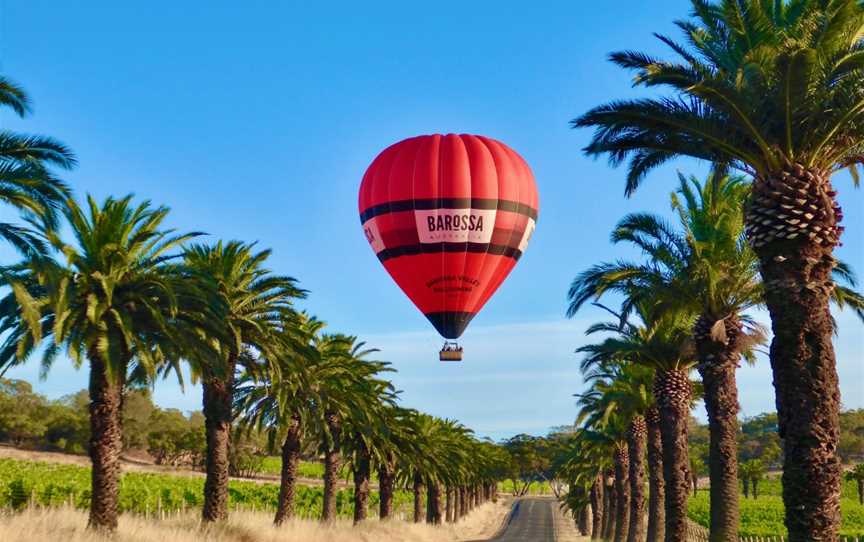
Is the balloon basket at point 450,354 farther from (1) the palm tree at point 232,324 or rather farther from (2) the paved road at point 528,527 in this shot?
(2) the paved road at point 528,527

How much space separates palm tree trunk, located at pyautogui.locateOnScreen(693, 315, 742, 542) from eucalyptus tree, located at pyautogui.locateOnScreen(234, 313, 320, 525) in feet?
42.9

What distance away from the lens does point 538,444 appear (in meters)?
175

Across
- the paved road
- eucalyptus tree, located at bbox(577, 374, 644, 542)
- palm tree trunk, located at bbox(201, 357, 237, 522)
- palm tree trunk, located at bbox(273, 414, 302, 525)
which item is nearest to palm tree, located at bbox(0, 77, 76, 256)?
palm tree trunk, located at bbox(201, 357, 237, 522)

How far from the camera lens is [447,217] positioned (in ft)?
90.8

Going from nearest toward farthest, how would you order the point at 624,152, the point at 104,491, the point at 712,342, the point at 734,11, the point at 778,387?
the point at 778,387 < the point at 734,11 < the point at 624,152 < the point at 104,491 < the point at 712,342

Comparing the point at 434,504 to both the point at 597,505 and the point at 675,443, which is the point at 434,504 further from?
the point at 675,443

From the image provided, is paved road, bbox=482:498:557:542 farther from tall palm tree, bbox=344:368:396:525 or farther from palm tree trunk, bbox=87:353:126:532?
palm tree trunk, bbox=87:353:126:532

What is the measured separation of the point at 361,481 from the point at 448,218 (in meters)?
23.9

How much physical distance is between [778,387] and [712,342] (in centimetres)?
794

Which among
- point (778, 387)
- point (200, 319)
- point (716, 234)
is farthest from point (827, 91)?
point (200, 319)

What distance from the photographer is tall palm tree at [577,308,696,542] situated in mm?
29219

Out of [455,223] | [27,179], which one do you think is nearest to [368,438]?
[455,223]

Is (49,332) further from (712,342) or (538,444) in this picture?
(538,444)

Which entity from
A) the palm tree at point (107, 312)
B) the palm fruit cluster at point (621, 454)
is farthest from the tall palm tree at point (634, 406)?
the palm tree at point (107, 312)
